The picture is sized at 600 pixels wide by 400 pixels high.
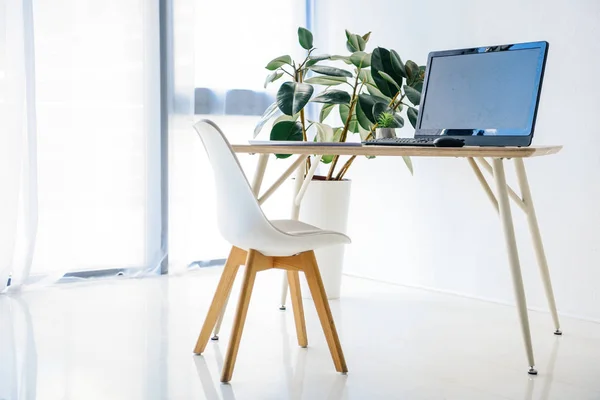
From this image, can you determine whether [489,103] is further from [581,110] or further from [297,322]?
[297,322]

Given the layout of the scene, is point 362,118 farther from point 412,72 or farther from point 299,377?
point 299,377

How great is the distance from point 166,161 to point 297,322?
1534 mm

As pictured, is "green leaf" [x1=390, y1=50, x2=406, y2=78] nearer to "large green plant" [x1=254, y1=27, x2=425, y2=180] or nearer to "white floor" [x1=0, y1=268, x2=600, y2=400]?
"large green plant" [x1=254, y1=27, x2=425, y2=180]

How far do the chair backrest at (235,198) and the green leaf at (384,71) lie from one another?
3.26 ft

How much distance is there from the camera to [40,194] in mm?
3457

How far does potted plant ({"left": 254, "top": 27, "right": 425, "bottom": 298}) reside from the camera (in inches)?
116

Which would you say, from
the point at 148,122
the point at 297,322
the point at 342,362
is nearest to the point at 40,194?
the point at 148,122

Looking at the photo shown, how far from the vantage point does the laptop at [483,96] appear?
238 cm

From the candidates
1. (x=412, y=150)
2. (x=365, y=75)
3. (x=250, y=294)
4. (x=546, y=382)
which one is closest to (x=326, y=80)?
(x=365, y=75)

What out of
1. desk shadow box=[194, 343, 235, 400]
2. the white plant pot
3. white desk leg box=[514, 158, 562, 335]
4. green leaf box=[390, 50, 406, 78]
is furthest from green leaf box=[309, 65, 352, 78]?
desk shadow box=[194, 343, 235, 400]

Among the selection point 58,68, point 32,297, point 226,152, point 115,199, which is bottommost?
point 32,297

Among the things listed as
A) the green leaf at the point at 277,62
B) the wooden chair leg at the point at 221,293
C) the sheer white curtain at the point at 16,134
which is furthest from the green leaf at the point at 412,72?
the sheer white curtain at the point at 16,134

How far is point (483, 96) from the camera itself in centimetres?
251

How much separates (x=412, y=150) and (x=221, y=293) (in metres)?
0.73
